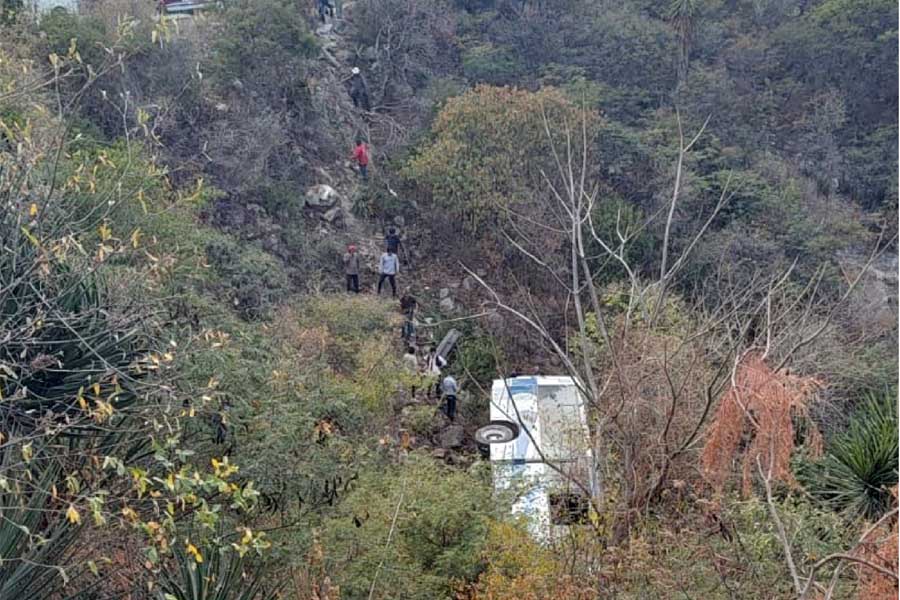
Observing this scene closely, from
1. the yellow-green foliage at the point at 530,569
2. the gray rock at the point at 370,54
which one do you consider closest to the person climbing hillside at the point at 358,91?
the gray rock at the point at 370,54

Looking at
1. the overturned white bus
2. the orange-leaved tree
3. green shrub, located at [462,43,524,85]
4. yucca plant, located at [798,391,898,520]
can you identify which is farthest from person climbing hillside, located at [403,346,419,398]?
green shrub, located at [462,43,524,85]

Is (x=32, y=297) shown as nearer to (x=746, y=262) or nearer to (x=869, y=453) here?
(x=869, y=453)

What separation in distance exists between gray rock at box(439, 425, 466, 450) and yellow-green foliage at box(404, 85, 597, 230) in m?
5.19

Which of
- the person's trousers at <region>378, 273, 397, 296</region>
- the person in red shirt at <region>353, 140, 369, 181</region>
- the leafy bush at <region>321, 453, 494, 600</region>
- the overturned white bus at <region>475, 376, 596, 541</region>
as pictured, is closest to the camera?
the leafy bush at <region>321, 453, 494, 600</region>

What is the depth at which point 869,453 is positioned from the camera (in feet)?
28.2

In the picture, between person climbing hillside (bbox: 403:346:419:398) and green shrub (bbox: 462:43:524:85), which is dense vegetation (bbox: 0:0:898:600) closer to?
green shrub (bbox: 462:43:524:85)

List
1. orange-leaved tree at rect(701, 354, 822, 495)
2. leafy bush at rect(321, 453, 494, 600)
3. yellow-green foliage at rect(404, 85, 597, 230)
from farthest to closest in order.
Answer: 1. yellow-green foliage at rect(404, 85, 597, 230)
2. leafy bush at rect(321, 453, 494, 600)
3. orange-leaved tree at rect(701, 354, 822, 495)

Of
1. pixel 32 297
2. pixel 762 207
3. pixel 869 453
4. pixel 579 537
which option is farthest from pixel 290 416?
pixel 762 207

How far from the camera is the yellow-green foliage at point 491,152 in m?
17.3

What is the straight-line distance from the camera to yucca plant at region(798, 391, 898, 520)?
852 cm

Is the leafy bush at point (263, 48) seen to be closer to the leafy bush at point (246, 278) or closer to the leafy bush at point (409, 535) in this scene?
the leafy bush at point (246, 278)

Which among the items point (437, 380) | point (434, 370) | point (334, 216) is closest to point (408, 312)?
point (434, 370)

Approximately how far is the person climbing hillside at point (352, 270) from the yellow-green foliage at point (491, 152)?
2.56m

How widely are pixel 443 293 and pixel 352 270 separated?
2.44m
